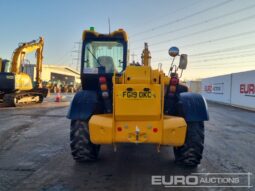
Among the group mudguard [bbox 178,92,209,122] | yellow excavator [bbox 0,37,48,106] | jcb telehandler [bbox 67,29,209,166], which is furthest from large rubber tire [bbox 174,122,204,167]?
yellow excavator [bbox 0,37,48,106]

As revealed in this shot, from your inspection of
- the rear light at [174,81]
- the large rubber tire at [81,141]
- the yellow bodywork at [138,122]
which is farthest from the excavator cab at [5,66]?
the rear light at [174,81]

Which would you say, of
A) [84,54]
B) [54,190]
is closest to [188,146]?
[54,190]

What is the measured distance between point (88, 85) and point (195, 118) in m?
2.51

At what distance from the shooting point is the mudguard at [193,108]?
18.6 ft

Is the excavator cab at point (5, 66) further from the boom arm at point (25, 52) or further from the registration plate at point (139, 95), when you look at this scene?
the registration plate at point (139, 95)

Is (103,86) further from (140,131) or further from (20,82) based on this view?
(20,82)

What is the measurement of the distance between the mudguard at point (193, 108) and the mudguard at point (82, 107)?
1.63 metres

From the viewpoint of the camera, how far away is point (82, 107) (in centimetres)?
582

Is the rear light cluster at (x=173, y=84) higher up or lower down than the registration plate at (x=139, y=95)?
higher up

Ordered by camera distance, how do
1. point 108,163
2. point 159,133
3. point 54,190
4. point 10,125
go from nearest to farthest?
point 54,190, point 159,133, point 108,163, point 10,125

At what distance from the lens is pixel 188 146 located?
573 centimetres

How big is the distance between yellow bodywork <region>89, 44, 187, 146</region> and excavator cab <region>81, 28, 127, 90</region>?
1718 mm

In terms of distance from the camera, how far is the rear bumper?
16.9ft

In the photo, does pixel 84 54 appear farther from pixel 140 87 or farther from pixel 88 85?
pixel 140 87
